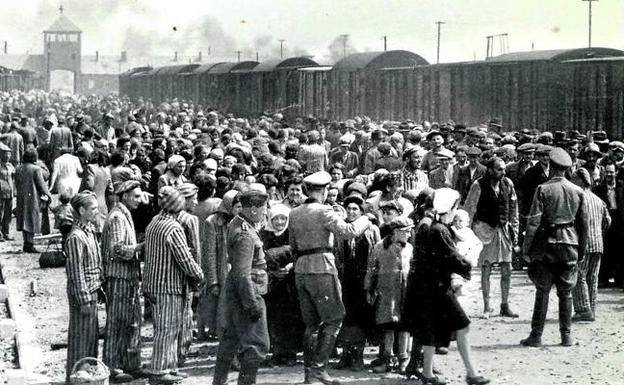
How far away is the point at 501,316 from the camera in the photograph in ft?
36.4

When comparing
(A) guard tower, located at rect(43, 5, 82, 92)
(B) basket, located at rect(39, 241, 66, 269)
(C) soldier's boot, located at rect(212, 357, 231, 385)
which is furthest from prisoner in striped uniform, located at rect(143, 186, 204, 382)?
(A) guard tower, located at rect(43, 5, 82, 92)

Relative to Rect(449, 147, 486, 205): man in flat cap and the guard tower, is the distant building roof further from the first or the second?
Rect(449, 147, 486, 205): man in flat cap

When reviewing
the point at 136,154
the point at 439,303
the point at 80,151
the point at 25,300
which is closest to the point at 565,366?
the point at 439,303

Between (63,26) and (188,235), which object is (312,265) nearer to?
(188,235)

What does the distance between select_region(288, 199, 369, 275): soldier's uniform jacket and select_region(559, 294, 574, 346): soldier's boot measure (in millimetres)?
2644

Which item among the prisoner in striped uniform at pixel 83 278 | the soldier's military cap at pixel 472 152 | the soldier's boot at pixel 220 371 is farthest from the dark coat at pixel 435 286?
the soldier's military cap at pixel 472 152

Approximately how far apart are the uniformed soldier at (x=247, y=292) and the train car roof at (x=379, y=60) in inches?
999

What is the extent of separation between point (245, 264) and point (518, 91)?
1914 cm

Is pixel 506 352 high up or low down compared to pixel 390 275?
down

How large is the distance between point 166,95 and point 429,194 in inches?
1716

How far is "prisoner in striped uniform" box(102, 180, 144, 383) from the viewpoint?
8.21 metres

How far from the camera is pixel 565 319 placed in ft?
31.4

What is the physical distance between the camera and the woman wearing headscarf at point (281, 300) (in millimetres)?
8758

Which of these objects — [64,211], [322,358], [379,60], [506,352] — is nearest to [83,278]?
[322,358]
